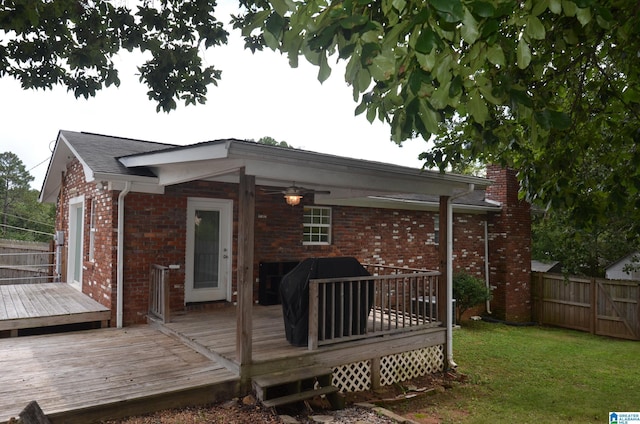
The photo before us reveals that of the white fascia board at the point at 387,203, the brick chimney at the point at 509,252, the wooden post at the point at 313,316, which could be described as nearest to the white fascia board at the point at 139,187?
the white fascia board at the point at 387,203

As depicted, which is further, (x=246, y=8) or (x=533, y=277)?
(x=533, y=277)

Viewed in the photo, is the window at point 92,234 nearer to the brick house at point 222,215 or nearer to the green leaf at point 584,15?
the brick house at point 222,215

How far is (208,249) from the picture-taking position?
8.42 meters

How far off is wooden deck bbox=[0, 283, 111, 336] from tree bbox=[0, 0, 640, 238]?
3897 mm

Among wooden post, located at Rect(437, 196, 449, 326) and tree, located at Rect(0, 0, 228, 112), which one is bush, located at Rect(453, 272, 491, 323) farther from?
Answer: tree, located at Rect(0, 0, 228, 112)

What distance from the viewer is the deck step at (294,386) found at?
4.87 meters

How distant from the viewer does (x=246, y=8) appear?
210 inches

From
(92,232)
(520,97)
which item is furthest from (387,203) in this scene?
(520,97)

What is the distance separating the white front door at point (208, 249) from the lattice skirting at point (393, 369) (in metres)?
3.42

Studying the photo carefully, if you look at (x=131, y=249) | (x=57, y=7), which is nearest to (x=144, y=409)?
(x=131, y=249)

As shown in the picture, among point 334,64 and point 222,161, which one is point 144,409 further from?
point 334,64

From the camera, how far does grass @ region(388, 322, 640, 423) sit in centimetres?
598

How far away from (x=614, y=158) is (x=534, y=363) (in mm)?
5953

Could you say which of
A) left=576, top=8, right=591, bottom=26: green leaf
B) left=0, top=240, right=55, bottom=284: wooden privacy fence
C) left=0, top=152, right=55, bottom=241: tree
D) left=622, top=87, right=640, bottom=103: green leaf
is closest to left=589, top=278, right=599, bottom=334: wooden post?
left=622, top=87, right=640, bottom=103: green leaf
